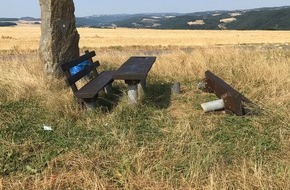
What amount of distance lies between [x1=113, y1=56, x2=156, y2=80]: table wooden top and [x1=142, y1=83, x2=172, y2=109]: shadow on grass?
1.49 feet

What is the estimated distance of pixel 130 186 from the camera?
10.2 feet

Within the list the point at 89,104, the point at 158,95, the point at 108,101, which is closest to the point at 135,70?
the point at 108,101

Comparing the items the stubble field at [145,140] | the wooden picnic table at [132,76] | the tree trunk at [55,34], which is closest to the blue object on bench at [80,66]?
the stubble field at [145,140]

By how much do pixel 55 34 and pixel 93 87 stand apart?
7.13 ft

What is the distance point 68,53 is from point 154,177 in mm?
4603

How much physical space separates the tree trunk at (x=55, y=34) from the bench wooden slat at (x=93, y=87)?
3.97ft

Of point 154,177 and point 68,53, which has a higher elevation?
point 68,53

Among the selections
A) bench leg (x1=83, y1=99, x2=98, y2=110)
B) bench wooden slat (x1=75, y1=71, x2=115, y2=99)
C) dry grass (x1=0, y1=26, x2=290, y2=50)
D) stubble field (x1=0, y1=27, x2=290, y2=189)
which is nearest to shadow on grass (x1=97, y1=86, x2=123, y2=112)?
stubble field (x1=0, y1=27, x2=290, y2=189)

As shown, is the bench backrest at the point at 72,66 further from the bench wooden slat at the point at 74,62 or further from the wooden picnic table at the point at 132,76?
the wooden picnic table at the point at 132,76

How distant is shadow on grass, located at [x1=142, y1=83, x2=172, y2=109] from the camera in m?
5.58

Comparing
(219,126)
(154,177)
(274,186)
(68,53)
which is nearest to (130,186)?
(154,177)

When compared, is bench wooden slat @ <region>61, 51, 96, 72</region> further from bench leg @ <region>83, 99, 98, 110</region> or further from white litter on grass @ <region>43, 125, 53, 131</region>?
white litter on grass @ <region>43, 125, 53, 131</region>

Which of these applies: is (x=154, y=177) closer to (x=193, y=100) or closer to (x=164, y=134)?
(x=164, y=134)

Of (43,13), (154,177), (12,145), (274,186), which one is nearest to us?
(274,186)
